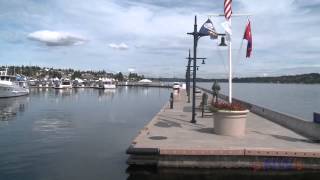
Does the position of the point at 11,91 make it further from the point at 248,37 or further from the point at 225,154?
the point at 225,154

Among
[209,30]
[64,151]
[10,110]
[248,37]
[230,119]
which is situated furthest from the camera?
[10,110]

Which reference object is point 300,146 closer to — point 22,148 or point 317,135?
point 317,135

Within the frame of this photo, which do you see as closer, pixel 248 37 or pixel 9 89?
pixel 248 37

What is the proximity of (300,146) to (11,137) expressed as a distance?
18204 mm

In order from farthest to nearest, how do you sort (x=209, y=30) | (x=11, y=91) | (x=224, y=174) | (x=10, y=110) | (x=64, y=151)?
(x=11, y=91) → (x=10, y=110) → (x=209, y=30) → (x=64, y=151) → (x=224, y=174)

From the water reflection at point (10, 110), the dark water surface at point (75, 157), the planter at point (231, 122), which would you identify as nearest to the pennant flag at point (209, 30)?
the planter at point (231, 122)

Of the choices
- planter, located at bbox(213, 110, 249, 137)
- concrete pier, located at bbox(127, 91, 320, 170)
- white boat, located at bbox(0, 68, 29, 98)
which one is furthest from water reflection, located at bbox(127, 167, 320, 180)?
white boat, located at bbox(0, 68, 29, 98)

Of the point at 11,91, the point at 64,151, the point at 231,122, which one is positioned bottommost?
the point at 64,151

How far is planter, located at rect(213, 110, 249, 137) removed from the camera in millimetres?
19266

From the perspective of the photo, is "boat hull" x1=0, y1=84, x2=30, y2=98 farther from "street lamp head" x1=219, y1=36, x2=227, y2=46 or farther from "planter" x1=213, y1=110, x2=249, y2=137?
"planter" x1=213, y1=110, x2=249, y2=137

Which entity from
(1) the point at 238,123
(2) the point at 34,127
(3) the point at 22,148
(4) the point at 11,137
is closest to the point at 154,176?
(1) the point at 238,123

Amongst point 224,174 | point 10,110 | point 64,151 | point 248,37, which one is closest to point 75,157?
point 64,151

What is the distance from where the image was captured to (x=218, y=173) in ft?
51.2

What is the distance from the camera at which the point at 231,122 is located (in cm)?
1947
